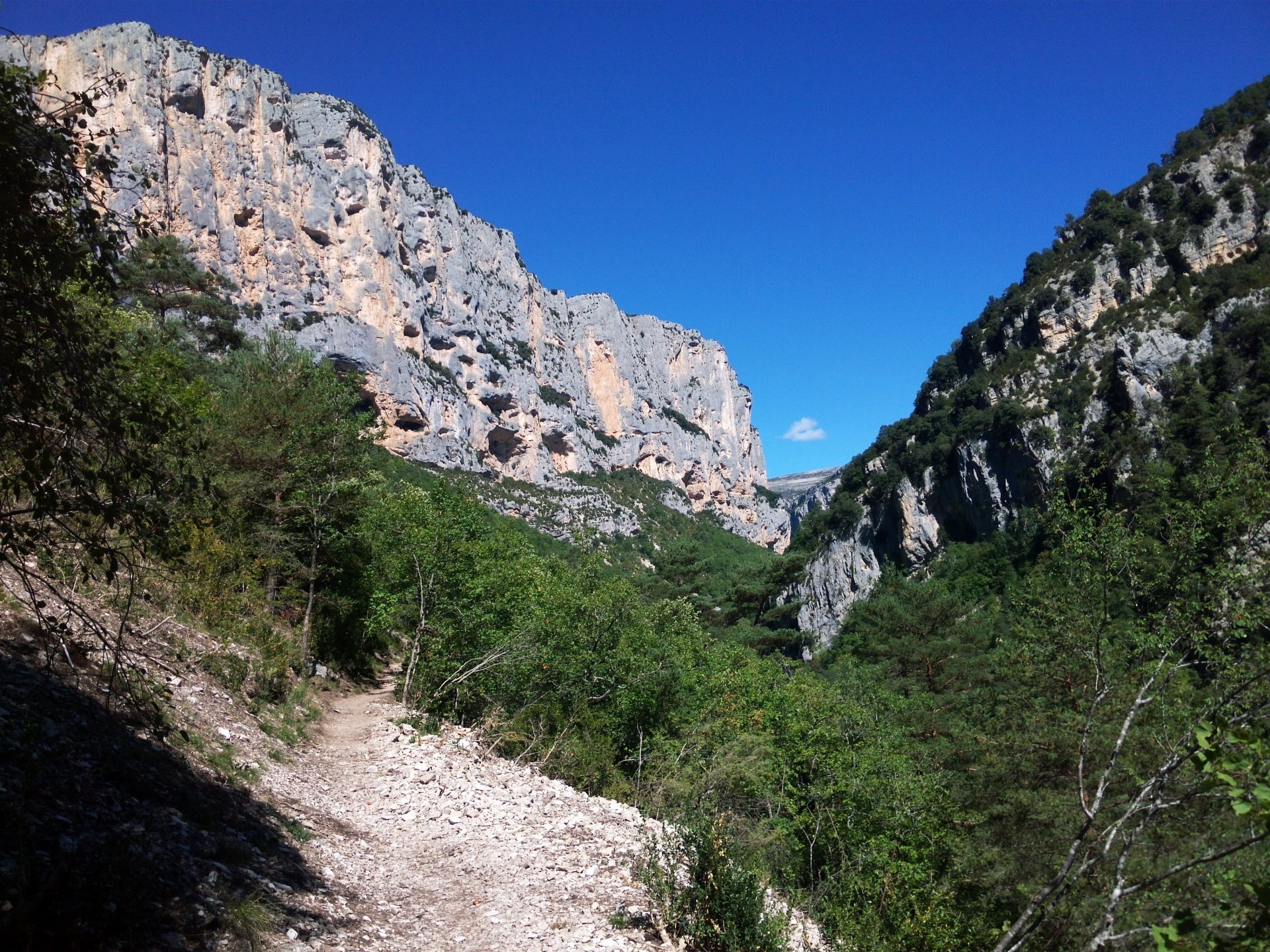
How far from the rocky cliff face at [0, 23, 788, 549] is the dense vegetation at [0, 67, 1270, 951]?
54129 millimetres

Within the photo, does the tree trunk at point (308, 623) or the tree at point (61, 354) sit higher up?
the tree at point (61, 354)

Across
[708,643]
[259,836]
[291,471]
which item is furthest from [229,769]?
[708,643]

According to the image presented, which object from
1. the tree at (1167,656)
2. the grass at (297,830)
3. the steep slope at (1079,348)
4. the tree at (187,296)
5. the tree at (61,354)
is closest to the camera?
the tree at (61,354)

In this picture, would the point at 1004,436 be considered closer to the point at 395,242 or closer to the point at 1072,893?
the point at 1072,893

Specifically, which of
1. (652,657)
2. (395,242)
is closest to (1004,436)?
(652,657)

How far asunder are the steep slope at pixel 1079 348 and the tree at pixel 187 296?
34287mm

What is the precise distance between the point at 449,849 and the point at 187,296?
22.1 m

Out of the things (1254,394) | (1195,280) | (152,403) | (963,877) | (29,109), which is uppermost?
(1195,280)

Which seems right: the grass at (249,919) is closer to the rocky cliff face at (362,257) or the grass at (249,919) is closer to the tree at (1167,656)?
the tree at (1167,656)

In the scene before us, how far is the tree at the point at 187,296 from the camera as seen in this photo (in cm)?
2091

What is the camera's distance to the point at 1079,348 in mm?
55562

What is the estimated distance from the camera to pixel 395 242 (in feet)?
294

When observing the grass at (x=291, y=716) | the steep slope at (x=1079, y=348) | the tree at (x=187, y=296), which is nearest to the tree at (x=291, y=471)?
the grass at (x=291, y=716)

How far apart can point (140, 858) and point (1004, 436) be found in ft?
185
